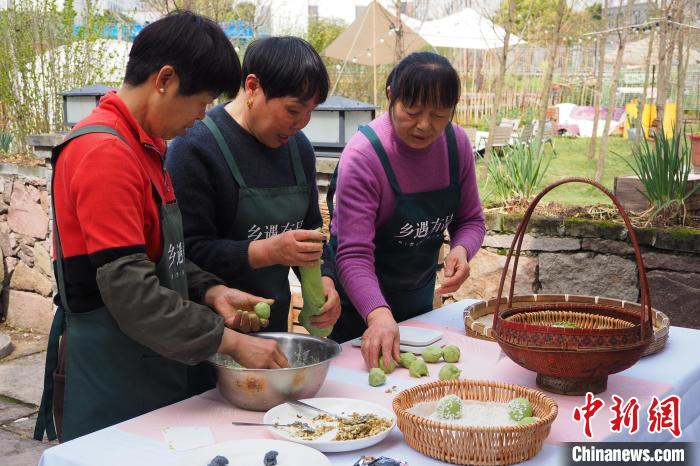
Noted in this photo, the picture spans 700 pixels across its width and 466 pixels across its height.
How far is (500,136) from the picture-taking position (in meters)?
12.3

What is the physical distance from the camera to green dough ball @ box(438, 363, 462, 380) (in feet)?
7.20

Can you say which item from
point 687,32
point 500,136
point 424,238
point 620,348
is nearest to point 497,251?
point 424,238

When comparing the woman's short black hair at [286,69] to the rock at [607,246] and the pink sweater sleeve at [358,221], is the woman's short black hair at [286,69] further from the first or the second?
the rock at [607,246]

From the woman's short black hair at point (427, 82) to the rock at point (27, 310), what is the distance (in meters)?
4.93

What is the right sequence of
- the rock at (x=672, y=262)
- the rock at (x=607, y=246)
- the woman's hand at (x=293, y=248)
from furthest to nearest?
1. the rock at (x=607, y=246)
2. the rock at (x=672, y=262)
3. the woman's hand at (x=293, y=248)

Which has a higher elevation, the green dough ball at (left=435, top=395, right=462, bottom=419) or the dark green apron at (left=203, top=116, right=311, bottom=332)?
the dark green apron at (left=203, top=116, right=311, bottom=332)

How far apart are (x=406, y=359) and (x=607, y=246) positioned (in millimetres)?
2658

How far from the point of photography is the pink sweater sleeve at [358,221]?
8.42 feet

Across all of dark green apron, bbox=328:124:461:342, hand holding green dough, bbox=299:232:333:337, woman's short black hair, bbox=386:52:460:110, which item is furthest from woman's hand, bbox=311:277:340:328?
woman's short black hair, bbox=386:52:460:110

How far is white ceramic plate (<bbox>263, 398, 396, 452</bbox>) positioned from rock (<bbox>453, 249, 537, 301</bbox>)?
307cm

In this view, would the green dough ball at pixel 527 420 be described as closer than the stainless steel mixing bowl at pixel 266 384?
Yes

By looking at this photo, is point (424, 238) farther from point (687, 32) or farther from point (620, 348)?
point (687, 32)

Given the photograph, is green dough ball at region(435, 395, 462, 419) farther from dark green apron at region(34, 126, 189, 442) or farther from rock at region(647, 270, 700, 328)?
rock at region(647, 270, 700, 328)

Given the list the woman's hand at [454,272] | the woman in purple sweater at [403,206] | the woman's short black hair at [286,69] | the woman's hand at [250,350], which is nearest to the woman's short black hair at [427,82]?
the woman in purple sweater at [403,206]
